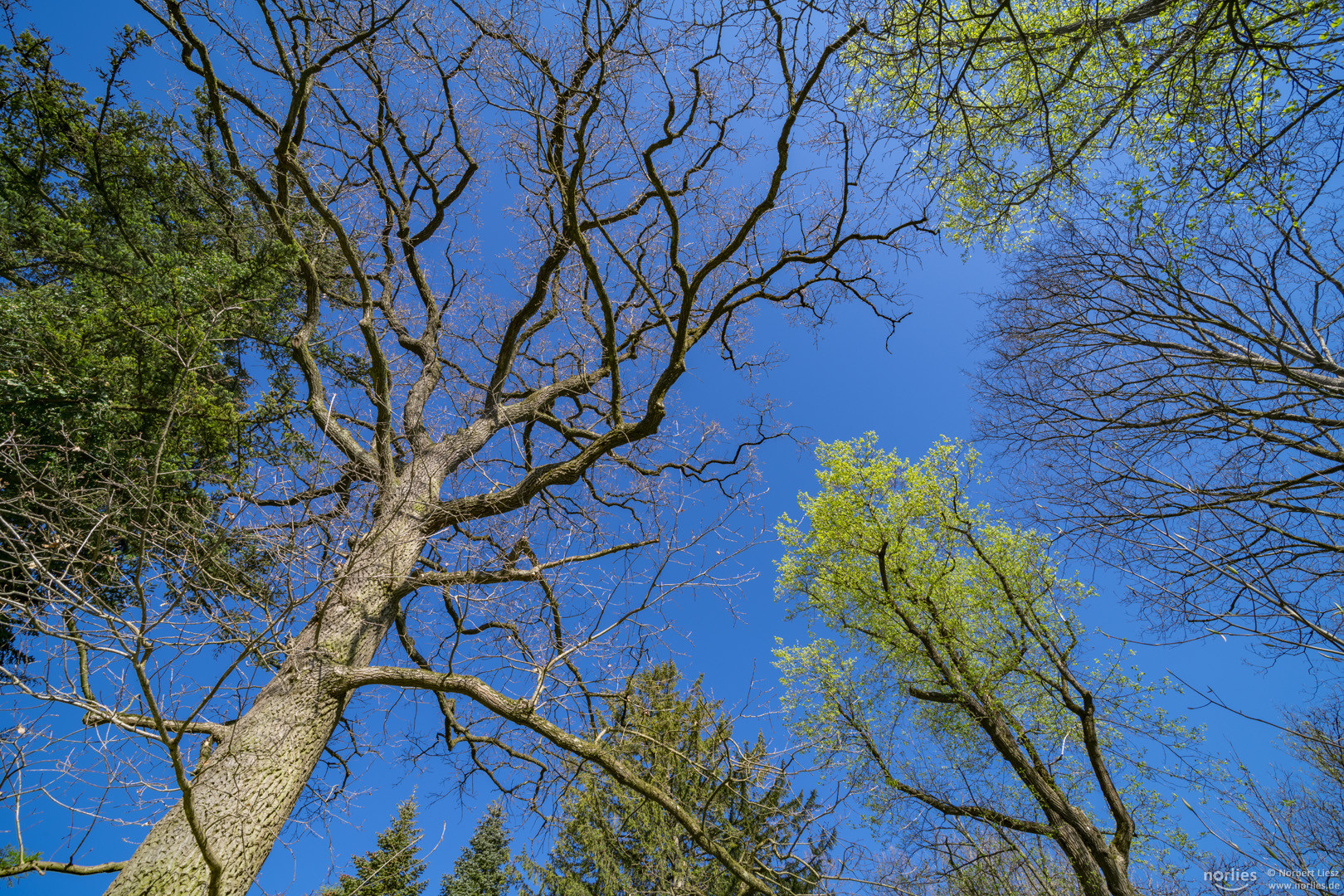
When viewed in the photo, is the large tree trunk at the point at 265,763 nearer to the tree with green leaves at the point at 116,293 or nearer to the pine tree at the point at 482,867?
the tree with green leaves at the point at 116,293

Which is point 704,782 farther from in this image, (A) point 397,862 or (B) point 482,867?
(B) point 482,867

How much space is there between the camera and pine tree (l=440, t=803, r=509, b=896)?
1391 centimetres

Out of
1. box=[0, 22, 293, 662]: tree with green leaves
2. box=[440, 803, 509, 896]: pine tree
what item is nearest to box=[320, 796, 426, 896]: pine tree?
box=[440, 803, 509, 896]: pine tree

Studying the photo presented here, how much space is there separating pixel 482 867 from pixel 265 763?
15.1 metres

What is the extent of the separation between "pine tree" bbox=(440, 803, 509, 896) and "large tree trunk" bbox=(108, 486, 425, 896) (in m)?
12.3

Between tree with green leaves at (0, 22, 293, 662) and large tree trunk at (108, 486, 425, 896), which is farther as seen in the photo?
tree with green leaves at (0, 22, 293, 662)

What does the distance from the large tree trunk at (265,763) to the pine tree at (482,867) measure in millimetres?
12323

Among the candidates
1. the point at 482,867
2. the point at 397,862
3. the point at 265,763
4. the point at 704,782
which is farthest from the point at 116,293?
Answer: the point at 482,867

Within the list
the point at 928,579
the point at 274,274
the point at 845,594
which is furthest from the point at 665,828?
the point at 274,274

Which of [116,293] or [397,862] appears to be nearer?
[116,293]

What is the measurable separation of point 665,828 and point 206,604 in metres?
5.23

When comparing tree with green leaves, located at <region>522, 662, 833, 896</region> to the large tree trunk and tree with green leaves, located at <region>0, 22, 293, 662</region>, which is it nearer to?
the large tree trunk

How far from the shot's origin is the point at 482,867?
14.6 meters

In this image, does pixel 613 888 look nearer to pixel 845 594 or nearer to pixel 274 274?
pixel 845 594
